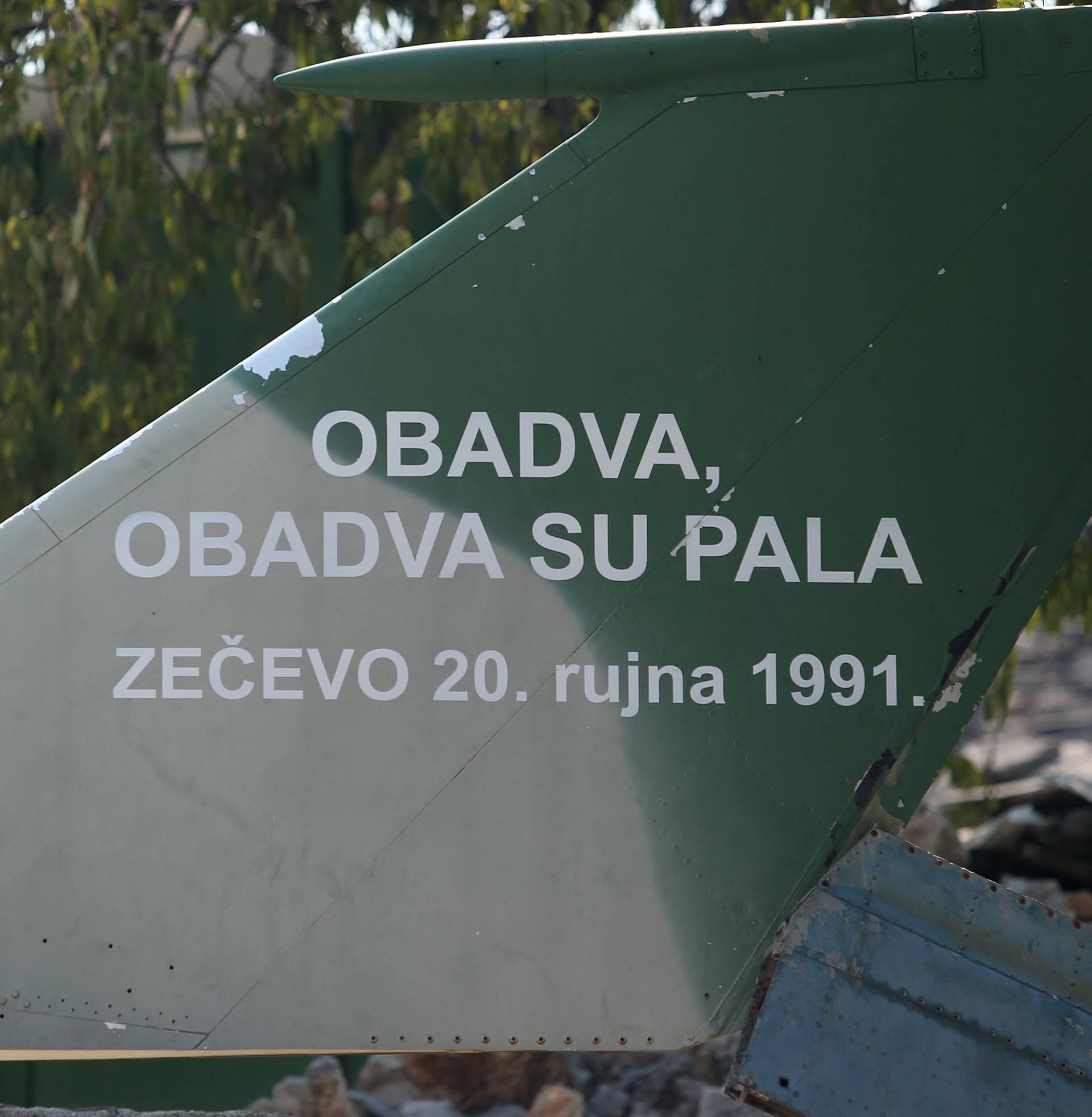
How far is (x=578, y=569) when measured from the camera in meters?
2.09

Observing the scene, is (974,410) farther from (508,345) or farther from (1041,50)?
(508,345)

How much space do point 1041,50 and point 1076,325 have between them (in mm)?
473

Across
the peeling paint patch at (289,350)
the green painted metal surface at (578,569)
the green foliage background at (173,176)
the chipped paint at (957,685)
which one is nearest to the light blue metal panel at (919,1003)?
the green painted metal surface at (578,569)

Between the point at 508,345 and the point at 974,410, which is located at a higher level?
the point at 508,345

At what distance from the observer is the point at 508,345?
6.91 ft

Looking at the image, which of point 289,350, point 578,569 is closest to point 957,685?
point 578,569

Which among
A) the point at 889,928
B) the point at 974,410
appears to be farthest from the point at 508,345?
the point at 889,928

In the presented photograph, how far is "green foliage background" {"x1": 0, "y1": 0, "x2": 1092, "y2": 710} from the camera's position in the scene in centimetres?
530

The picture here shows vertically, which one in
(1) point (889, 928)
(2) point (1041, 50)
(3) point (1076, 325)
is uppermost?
(2) point (1041, 50)

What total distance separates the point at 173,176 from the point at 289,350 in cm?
403

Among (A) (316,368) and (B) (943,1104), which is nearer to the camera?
(B) (943,1104)

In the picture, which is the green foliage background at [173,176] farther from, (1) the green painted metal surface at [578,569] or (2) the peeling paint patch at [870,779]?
(2) the peeling paint patch at [870,779]

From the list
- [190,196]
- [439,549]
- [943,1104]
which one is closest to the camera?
[943,1104]

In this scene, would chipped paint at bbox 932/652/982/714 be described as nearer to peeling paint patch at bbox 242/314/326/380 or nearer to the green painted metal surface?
the green painted metal surface
